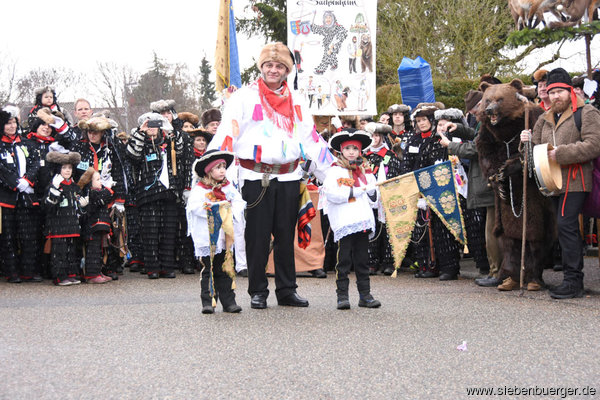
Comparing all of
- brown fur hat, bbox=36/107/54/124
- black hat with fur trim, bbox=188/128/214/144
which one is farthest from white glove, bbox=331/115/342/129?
brown fur hat, bbox=36/107/54/124

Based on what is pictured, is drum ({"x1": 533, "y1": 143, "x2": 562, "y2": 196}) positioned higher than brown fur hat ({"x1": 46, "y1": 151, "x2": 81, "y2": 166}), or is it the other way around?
brown fur hat ({"x1": 46, "y1": 151, "x2": 81, "y2": 166})

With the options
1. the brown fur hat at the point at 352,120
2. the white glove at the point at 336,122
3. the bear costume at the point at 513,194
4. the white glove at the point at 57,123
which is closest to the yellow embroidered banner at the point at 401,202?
the bear costume at the point at 513,194

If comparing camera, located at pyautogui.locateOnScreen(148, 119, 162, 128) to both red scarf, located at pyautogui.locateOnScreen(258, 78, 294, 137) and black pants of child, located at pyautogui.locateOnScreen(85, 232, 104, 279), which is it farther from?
red scarf, located at pyautogui.locateOnScreen(258, 78, 294, 137)

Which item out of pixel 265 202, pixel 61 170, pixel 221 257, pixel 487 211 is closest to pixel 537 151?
pixel 487 211

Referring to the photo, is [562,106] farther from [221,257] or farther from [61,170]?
[61,170]

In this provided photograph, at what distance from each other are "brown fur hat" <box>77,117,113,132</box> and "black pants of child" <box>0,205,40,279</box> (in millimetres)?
1205

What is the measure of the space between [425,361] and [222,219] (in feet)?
8.22

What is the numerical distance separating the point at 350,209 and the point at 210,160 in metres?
1.32

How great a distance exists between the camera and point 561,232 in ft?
23.0

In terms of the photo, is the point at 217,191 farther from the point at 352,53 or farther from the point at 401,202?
the point at 352,53

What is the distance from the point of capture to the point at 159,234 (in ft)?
31.9

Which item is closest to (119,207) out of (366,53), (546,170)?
(366,53)

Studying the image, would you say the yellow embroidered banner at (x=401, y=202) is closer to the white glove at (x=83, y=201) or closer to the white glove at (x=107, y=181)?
the white glove at (x=107, y=181)

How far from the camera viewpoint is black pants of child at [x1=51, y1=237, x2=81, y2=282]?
29.6 ft
